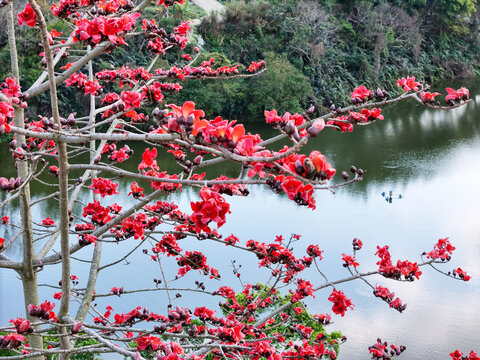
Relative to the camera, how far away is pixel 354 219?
268 inches

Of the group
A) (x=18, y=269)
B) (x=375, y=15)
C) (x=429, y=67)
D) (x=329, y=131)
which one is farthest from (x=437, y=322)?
(x=429, y=67)

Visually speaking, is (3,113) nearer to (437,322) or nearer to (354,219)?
(437,322)

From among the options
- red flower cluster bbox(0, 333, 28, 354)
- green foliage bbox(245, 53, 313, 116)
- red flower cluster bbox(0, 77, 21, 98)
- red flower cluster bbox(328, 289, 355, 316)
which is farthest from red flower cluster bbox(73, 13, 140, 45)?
green foliage bbox(245, 53, 313, 116)

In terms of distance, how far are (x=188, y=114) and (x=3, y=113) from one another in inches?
22.9

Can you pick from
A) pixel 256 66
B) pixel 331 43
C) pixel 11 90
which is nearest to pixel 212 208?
pixel 11 90

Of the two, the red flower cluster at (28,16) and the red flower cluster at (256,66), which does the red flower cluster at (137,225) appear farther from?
the red flower cluster at (256,66)

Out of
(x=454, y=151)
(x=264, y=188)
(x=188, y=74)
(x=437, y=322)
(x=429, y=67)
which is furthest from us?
(x=429, y=67)

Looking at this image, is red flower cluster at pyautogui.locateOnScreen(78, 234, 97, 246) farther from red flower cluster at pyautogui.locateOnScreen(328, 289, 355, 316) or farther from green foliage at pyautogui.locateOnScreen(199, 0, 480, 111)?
green foliage at pyautogui.locateOnScreen(199, 0, 480, 111)

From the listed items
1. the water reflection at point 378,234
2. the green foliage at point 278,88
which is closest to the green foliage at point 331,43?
the green foliage at point 278,88

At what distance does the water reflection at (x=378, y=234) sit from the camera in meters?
4.39

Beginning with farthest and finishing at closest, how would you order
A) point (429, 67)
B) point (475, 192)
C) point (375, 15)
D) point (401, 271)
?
point (429, 67) → point (375, 15) → point (475, 192) → point (401, 271)

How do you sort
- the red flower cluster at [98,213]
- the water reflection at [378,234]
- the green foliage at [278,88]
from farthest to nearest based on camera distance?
the green foliage at [278,88], the water reflection at [378,234], the red flower cluster at [98,213]

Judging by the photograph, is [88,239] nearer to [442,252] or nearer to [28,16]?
[28,16]

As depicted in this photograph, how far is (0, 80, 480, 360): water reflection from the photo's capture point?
4.39 meters
